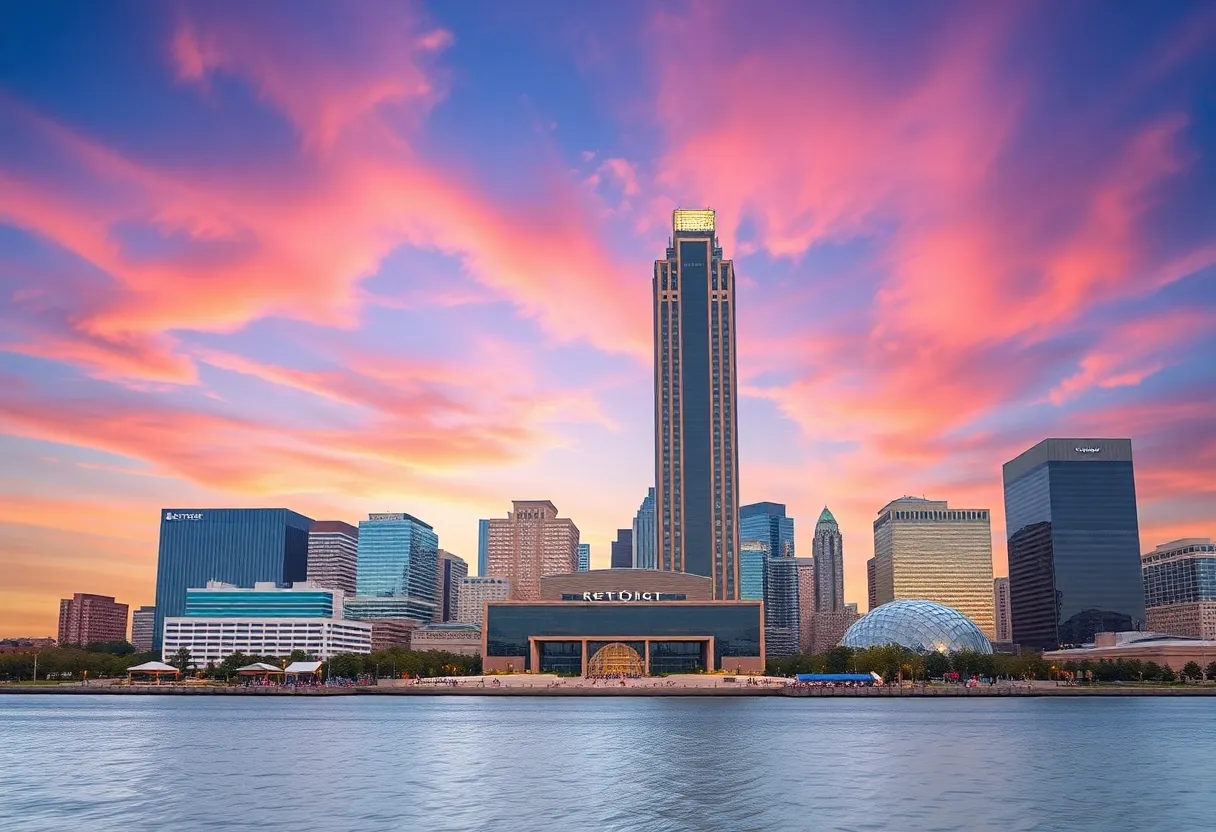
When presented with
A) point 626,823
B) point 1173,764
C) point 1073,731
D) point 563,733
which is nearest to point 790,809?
point 626,823

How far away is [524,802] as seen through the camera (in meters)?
62.2

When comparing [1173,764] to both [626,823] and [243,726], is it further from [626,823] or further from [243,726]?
[243,726]

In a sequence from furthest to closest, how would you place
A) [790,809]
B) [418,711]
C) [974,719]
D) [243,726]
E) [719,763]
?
[418,711], [974,719], [243,726], [719,763], [790,809]

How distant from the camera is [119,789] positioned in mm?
66938

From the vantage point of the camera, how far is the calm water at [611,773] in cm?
5694

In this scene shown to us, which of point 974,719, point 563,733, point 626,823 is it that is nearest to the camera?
point 626,823

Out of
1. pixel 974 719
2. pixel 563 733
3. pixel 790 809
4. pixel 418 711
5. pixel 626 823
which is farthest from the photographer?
pixel 418 711

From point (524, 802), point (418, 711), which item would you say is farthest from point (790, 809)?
point (418, 711)

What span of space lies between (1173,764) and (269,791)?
61.4 meters

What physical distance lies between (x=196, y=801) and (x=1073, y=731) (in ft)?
277

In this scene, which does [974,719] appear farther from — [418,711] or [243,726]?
[243,726]

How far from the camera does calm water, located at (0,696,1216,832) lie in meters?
56.9

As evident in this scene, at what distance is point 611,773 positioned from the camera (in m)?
75.2

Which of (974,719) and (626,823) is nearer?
(626,823)
